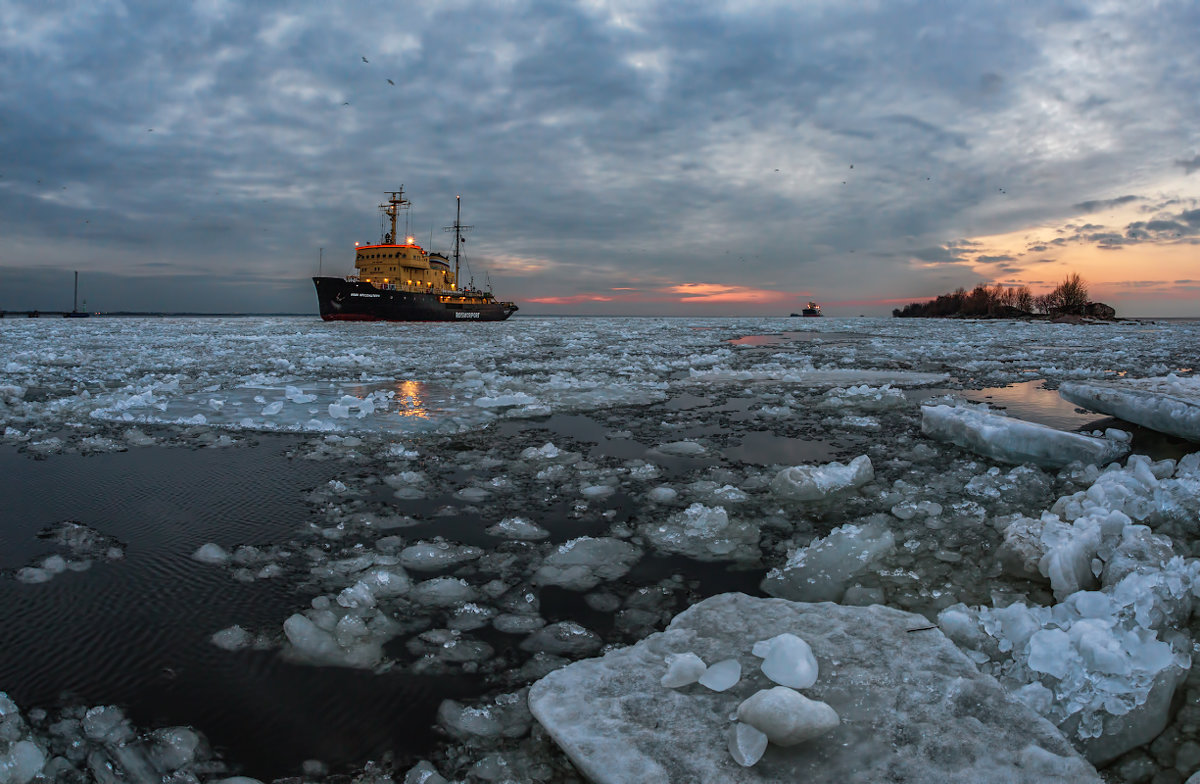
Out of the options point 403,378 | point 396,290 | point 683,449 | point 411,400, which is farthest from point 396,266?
point 683,449

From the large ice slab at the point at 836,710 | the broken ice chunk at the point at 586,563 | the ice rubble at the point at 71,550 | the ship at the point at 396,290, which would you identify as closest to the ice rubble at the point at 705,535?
the broken ice chunk at the point at 586,563

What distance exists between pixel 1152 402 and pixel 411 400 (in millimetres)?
6952

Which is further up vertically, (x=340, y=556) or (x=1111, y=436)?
(x=1111, y=436)

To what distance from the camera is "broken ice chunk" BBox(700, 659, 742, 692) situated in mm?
1651

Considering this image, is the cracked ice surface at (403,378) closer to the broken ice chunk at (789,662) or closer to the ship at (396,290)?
the broken ice chunk at (789,662)

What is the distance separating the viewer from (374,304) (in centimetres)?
4288

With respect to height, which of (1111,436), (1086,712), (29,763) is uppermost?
(1111,436)

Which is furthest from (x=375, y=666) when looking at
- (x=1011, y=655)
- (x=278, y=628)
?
(x=1011, y=655)

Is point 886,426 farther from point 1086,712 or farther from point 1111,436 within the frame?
point 1086,712

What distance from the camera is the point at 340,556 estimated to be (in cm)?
267

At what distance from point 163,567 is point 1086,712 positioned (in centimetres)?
324

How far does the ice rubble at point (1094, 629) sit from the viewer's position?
5.12 feet

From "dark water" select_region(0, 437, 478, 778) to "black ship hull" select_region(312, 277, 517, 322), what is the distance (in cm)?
4159

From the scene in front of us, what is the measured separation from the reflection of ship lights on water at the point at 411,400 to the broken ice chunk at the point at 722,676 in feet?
15.6
